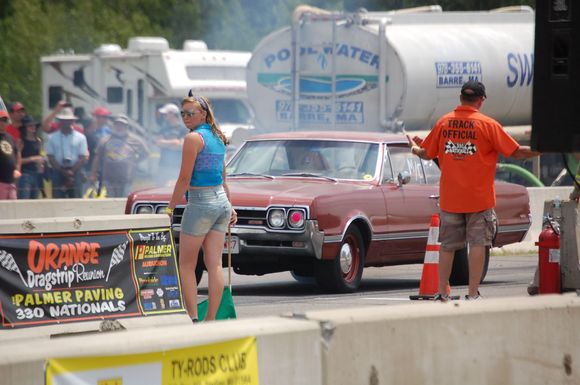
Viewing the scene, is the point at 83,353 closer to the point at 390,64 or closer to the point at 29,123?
the point at 29,123

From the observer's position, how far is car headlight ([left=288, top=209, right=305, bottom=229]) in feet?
40.9

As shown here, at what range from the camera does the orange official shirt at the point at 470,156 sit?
34.3 ft

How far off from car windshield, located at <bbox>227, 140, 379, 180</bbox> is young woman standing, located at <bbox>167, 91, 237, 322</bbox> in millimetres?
3921

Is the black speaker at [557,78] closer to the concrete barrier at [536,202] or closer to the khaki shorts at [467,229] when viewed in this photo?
the khaki shorts at [467,229]

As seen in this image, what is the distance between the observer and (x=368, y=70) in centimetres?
2102

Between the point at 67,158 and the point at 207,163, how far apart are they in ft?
33.4

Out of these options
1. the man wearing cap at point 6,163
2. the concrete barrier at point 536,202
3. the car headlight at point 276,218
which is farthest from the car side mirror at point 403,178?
the concrete barrier at point 536,202

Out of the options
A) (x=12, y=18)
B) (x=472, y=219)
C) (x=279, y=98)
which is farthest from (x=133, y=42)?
(x=472, y=219)

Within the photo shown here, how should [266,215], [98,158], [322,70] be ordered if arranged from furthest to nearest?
[322,70] < [98,158] < [266,215]

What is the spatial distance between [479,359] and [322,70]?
15194 millimetres

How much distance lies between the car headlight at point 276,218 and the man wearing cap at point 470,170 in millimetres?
2273

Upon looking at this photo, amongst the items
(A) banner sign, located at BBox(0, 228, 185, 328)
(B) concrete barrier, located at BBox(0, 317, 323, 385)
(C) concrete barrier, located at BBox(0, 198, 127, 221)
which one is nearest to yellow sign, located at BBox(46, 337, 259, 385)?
(B) concrete barrier, located at BBox(0, 317, 323, 385)

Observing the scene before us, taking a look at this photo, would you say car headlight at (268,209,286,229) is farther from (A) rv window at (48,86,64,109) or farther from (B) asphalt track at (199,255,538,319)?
(A) rv window at (48,86,64,109)

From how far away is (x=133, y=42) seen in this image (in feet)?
94.6
